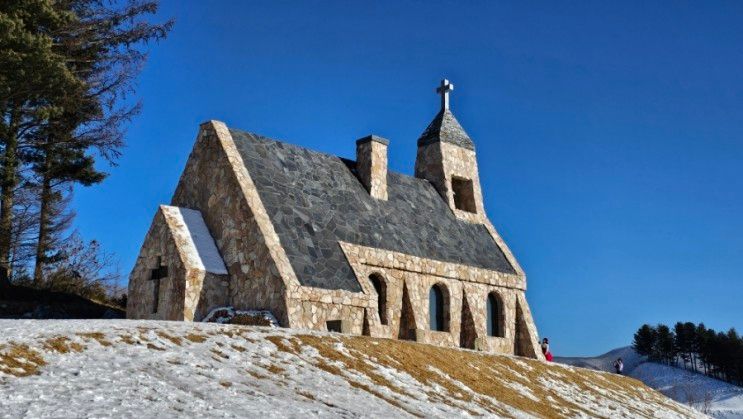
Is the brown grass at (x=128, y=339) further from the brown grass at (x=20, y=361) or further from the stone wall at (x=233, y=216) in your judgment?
the stone wall at (x=233, y=216)

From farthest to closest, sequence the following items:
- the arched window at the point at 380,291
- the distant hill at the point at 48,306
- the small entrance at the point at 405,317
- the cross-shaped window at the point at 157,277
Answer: the small entrance at the point at 405,317
the arched window at the point at 380,291
the distant hill at the point at 48,306
the cross-shaped window at the point at 157,277

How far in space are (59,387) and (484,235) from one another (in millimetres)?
22950

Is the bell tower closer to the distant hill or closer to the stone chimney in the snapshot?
the stone chimney

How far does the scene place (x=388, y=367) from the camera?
60.3 feet

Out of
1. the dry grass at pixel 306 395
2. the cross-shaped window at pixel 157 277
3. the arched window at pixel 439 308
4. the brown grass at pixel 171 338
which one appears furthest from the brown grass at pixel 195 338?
the arched window at pixel 439 308

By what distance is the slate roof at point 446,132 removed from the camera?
3410 cm

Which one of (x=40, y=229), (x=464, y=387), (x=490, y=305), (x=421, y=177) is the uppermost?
(x=421, y=177)

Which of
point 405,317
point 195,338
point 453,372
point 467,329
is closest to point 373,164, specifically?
point 405,317

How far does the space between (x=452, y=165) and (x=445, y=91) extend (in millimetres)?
3617

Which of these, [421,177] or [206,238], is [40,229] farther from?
[421,177]

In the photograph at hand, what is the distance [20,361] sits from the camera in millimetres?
12727

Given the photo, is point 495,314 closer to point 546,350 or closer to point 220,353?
point 546,350

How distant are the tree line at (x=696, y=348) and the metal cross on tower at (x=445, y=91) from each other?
39.4 m

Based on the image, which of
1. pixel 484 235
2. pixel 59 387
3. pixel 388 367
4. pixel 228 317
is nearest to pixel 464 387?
pixel 388 367
